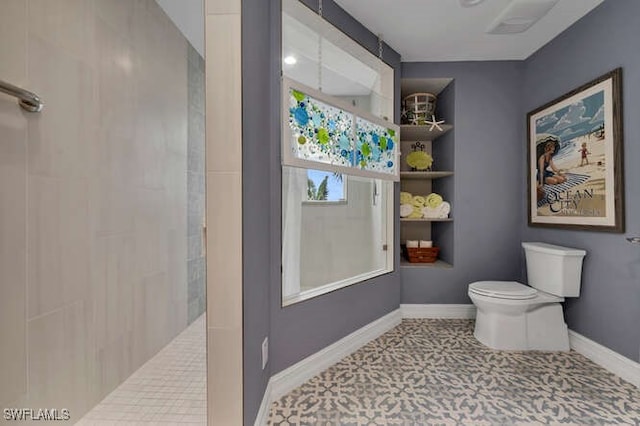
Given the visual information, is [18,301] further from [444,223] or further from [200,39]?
[444,223]

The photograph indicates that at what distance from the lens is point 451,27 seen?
2521 millimetres

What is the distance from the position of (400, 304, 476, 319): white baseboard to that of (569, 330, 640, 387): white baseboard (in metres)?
0.77

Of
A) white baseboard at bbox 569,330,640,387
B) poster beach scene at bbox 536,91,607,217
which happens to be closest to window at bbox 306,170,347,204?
poster beach scene at bbox 536,91,607,217

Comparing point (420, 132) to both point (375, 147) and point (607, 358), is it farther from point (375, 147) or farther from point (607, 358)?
point (607, 358)

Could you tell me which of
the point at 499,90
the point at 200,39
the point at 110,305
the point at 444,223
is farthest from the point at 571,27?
the point at 110,305

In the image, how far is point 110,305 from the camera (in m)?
1.71

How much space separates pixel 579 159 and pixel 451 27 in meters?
1.34

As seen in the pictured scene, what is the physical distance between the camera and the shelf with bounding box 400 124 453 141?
3111 millimetres

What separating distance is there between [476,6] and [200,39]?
6.47ft

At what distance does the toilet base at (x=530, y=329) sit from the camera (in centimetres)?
242

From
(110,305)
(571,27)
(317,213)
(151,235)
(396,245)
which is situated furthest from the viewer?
(396,245)

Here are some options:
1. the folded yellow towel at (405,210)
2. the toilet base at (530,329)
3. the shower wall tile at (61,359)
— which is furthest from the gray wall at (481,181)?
the shower wall tile at (61,359)

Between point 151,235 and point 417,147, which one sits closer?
point 151,235

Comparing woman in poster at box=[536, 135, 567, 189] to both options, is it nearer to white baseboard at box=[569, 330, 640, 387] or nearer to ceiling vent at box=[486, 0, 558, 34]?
ceiling vent at box=[486, 0, 558, 34]
